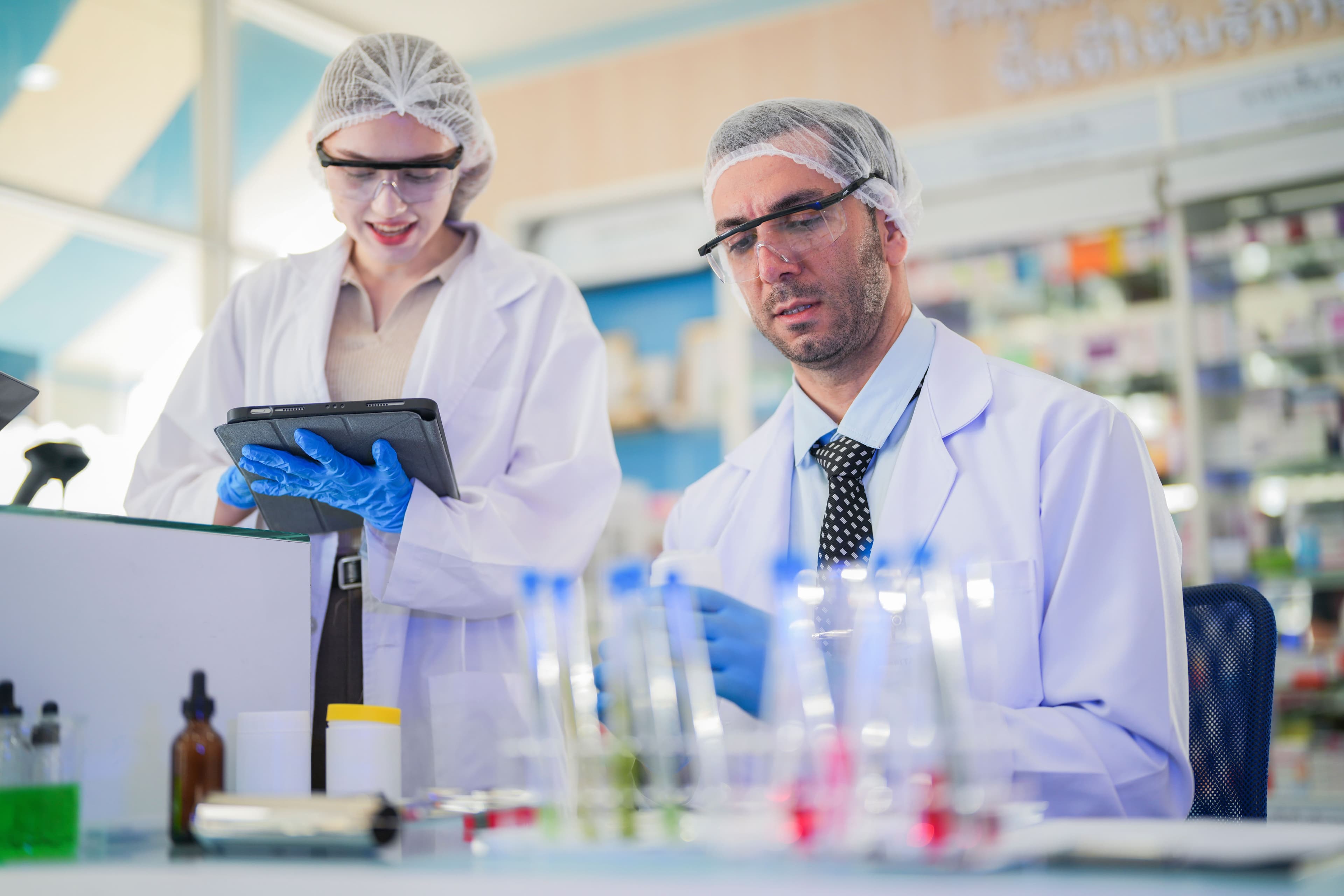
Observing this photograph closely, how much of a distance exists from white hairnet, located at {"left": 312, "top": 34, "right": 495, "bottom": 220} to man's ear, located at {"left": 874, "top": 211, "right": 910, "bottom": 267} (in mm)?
700

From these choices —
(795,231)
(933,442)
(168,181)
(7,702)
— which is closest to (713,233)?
(795,231)

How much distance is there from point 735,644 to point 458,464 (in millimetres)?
836

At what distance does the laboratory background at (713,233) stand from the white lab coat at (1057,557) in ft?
6.88

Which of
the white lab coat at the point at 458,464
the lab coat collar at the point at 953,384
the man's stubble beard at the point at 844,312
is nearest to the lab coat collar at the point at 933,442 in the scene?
the lab coat collar at the point at 953,384

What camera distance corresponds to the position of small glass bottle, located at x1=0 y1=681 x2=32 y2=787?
3.32 feet

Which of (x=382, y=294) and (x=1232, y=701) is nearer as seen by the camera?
(x=1232, y=701)

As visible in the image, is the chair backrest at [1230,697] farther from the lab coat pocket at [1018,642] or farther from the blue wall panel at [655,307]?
the blue wall panel at [655,307]

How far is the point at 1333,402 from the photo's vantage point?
12.6 feet

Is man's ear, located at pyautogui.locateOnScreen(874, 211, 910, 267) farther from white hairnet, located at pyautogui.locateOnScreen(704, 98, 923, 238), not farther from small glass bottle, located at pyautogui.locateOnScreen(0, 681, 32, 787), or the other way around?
small glass bottle, located at pyautogui.locateOnScreen(0, 681, 32, 787)

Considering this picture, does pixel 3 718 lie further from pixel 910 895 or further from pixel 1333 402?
pixel 1333 402

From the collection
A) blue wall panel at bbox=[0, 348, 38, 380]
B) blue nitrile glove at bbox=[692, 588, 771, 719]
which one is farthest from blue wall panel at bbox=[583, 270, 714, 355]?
blue nitrile glove at bbox=[692, 588, 771, 719]

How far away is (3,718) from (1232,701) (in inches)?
56.4

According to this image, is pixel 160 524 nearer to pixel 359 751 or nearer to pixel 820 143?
pixel 359 751

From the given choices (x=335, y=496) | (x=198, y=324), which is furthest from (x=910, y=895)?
(x=198, y=324)
